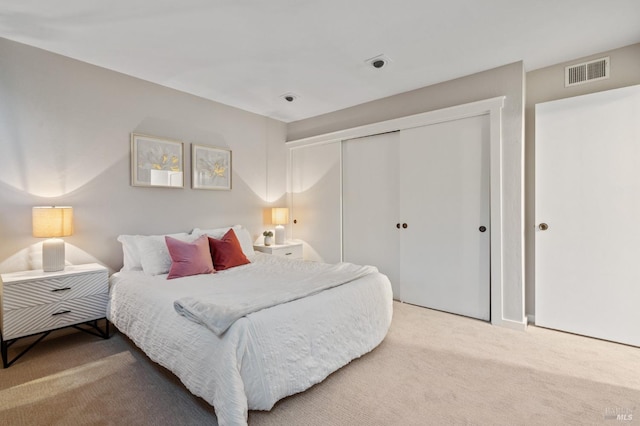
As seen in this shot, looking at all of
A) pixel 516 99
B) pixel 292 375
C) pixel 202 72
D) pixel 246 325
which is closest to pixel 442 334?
pixel 292 375

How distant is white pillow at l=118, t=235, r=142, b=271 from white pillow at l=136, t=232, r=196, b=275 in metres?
0.08

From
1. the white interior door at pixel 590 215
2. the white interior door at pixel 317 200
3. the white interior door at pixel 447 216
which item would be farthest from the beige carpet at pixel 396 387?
the white interior door at pixel 317 200

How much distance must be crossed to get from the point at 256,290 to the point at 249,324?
58 cm

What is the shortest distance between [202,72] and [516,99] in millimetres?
3069

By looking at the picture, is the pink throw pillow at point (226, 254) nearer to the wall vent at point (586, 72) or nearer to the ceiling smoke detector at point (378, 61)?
the ceiling smoke detector at point (378, 61)

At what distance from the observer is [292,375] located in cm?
174

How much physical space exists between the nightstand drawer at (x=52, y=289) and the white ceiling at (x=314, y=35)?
1.95 m

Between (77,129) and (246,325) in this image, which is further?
(77,129)

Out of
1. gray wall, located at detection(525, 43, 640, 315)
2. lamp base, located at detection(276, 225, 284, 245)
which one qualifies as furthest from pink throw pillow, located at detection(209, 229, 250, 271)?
gray wall, located at detection(525, 43, 640, 315)

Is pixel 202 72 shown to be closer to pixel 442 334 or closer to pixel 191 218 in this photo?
pixel 191 218

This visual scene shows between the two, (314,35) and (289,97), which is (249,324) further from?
(289,97)

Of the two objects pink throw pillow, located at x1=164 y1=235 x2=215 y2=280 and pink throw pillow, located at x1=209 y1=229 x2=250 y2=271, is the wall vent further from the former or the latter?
pink throw pillow, located at x1=164 y1=235 x2=215 y2=280

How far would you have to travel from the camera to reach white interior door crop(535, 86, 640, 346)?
8.39ft

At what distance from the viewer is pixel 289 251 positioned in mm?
4309
